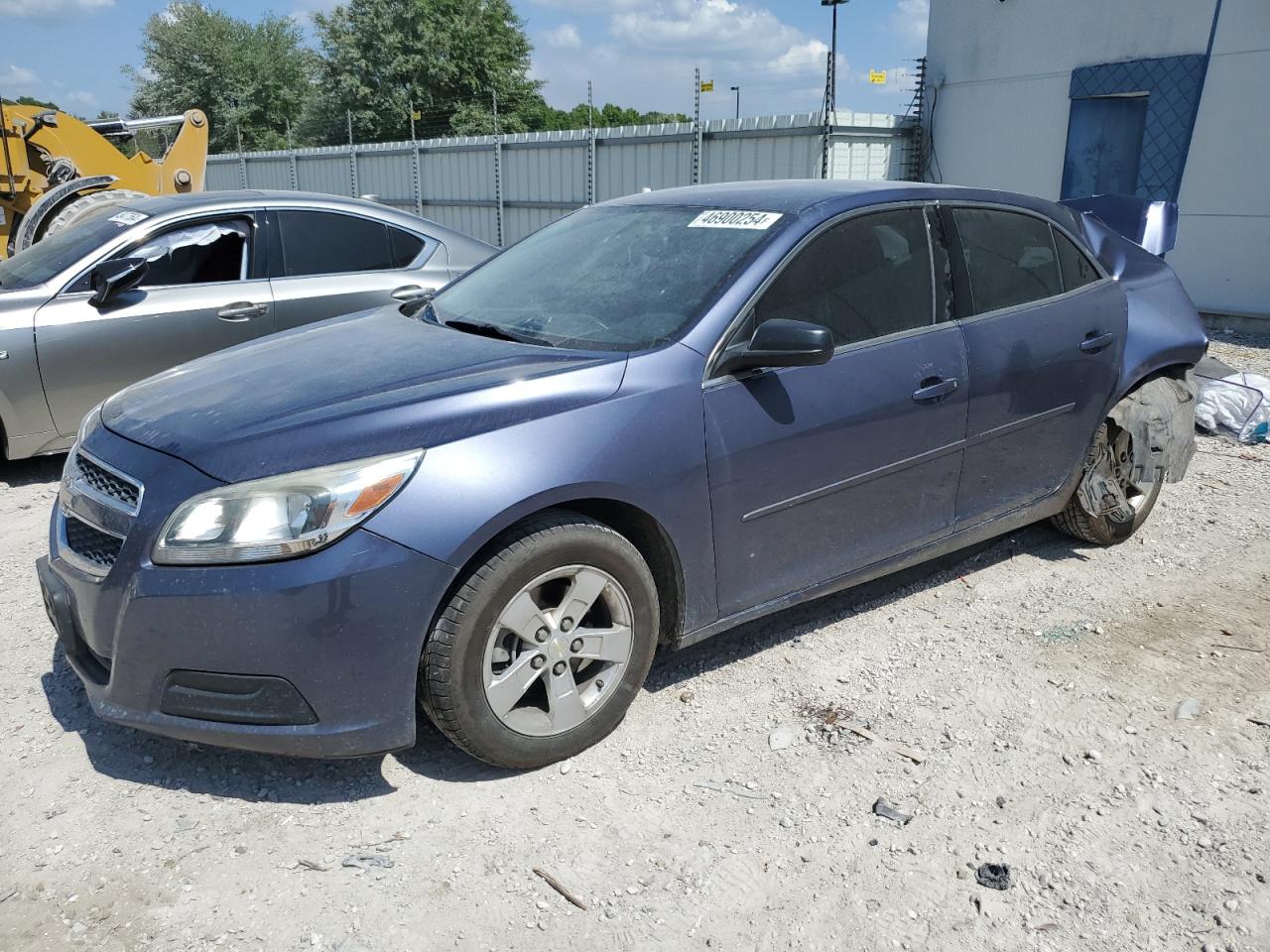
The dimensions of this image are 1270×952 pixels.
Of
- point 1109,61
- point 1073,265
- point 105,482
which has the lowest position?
point 105,482

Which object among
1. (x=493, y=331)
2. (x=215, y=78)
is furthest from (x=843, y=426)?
(x=215, y=78)

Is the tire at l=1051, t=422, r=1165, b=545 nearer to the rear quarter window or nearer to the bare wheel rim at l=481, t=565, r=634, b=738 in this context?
the rear quarter window

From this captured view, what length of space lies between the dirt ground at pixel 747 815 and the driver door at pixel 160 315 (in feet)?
6.23

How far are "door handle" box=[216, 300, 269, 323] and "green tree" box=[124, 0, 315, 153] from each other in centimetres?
5019

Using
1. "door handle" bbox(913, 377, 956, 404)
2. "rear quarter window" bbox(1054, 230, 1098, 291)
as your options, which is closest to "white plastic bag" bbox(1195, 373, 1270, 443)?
"rear quarter window" bbox(1054, 230, 1098, 291)

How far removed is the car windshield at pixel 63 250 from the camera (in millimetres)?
5594

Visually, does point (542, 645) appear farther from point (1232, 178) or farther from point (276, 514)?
point (1232, 178)

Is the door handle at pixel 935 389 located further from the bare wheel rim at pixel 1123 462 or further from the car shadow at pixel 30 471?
the car shadow at pixel 30 471

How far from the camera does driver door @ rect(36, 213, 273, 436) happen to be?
5.41 m

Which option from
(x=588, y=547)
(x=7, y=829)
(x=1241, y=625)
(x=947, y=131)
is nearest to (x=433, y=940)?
(x=588, y=547)

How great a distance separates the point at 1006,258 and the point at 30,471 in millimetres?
5447

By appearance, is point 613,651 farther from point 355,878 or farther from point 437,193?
point 437,193

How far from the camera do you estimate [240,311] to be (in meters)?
5.76

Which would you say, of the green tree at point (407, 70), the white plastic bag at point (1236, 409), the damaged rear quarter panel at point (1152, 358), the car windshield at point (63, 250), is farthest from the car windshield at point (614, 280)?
the green tree at point (407, 70)
